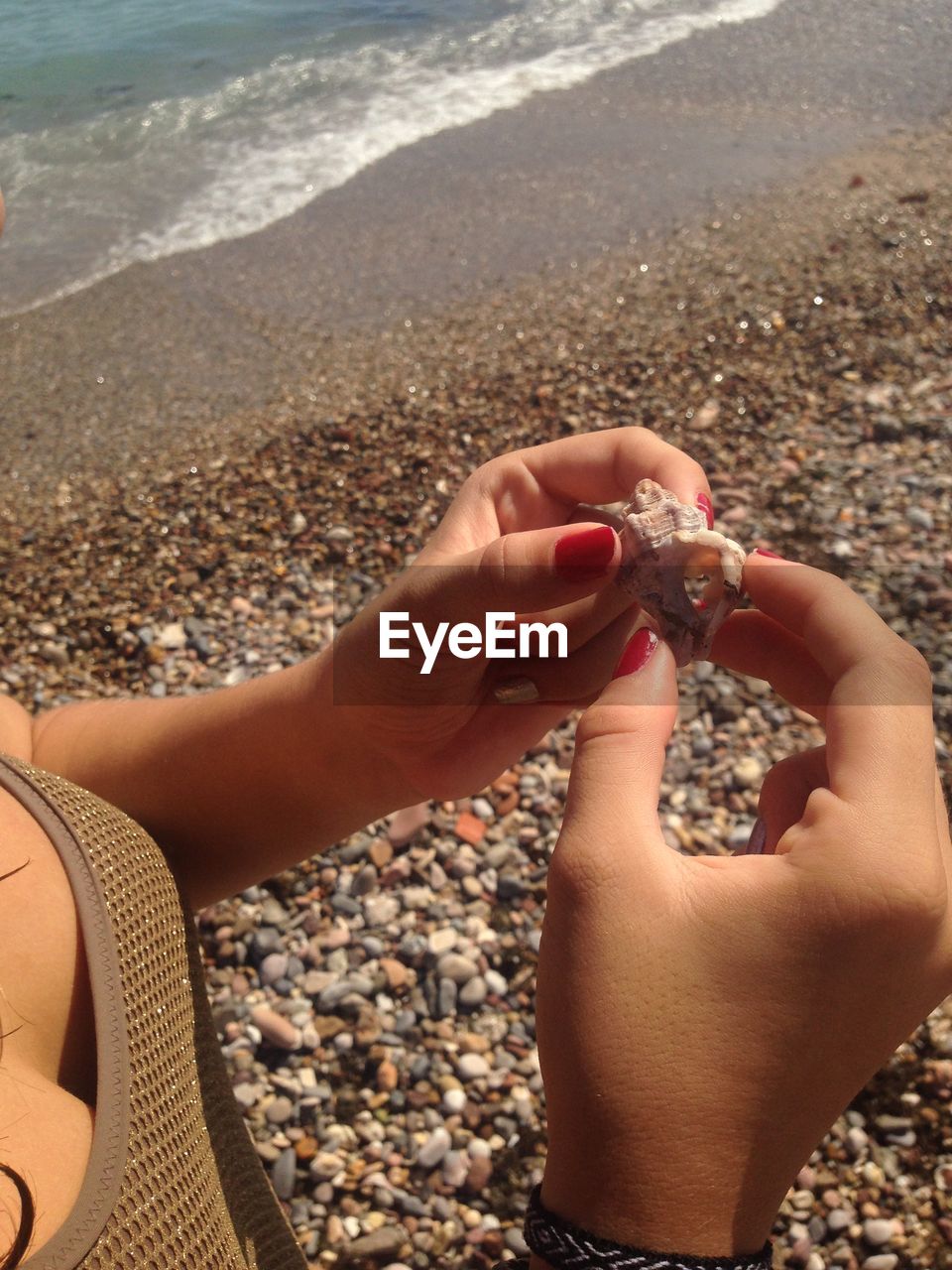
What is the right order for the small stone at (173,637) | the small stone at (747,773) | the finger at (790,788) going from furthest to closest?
1. the small stone at (173,637)
2. the small stone at (747,773)
3. the finger at (790,788)

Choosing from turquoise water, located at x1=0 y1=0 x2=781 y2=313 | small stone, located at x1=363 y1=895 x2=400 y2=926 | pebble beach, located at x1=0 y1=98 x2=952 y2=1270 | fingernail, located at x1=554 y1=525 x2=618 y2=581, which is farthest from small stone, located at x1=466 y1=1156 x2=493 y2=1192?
turquoise water, located at x1=0 y1=0 x2=781 y2=313

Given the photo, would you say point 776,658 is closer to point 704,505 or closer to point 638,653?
point 704,505

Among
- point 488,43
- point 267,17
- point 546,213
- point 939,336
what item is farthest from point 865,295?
point 267,17

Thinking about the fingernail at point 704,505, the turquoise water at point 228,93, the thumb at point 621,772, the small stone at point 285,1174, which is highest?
the turquoise water at point 228,93

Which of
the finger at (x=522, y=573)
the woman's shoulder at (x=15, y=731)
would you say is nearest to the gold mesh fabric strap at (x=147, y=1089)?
the woman's shoulder at (x=15, y=731)

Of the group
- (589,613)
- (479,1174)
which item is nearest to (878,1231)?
(479,1174)

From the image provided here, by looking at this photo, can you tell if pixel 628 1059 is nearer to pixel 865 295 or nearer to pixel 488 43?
pixel 865 295

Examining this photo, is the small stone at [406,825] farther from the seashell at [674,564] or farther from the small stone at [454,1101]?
the seashell at [674,564]

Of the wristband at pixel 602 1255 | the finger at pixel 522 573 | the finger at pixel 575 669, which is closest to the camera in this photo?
the wristband at pixel 602 1255
